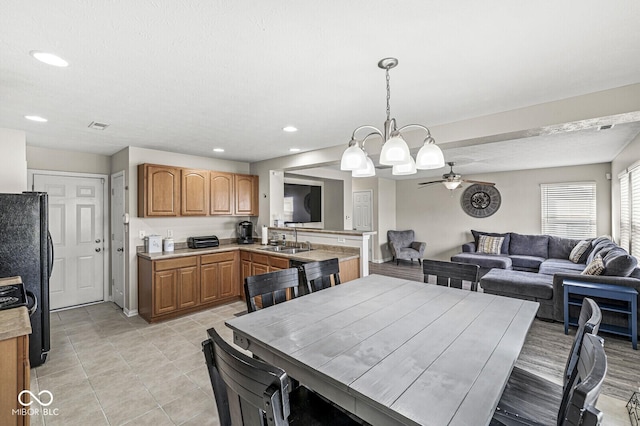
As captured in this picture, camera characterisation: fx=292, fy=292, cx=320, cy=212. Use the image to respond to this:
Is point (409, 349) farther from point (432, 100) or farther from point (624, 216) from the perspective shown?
point (624, 216)

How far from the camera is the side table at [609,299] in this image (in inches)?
124

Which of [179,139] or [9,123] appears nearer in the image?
[9,123]

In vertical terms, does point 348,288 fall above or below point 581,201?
below

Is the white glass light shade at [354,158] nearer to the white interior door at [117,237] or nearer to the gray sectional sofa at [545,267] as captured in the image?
the gray sectional sofa at [545,267]

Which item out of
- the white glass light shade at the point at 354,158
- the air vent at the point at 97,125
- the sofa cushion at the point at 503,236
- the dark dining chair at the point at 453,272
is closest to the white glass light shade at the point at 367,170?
the white glass light shade at the point at 354,158

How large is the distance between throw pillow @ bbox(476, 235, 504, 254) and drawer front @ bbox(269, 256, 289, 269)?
5.04 meters

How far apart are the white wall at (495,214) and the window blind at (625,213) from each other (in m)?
1.55

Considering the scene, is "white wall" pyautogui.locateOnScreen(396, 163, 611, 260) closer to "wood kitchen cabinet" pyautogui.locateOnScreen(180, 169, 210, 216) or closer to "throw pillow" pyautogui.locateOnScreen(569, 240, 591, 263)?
"throw pillow" pyautogui.locateOnScreen(569, 240, 591, 263)

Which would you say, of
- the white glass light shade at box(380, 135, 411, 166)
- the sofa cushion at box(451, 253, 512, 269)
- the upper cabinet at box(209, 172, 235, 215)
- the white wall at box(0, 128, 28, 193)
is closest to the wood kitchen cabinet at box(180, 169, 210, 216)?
the upper cabinet at box(209, 172, 235, 215)

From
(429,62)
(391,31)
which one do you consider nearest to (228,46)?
(391,31)

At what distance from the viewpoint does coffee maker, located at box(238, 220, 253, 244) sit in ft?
17.0

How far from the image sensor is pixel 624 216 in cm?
451

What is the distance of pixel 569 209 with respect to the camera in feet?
20.8

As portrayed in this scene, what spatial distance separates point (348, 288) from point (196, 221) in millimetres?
3374
